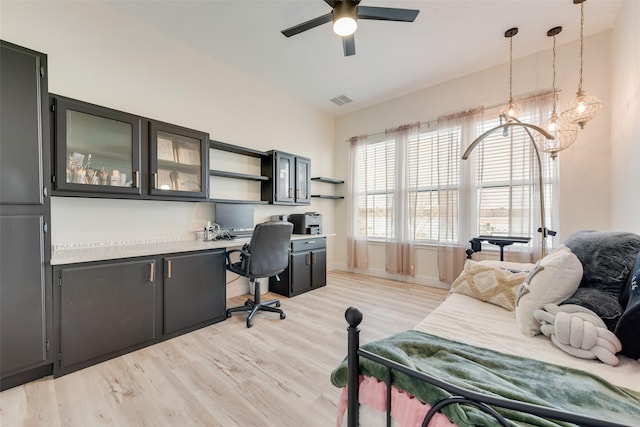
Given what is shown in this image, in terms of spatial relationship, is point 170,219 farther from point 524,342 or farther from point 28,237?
point 524,342

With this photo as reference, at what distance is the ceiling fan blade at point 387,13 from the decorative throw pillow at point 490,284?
2.02 metres

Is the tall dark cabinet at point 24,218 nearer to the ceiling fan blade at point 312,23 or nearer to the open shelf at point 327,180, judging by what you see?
the ceiling fan blade at point 312,23

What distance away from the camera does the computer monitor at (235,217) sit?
3.13 meters

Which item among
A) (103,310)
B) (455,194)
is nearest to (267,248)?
(103,310)

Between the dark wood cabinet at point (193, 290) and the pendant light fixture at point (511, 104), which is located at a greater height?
the pendant light fixture at point (511, 104)

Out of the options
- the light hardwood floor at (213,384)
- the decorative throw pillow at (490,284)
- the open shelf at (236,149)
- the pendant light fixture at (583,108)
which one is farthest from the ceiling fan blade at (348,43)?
the light hardwood floor at (213,384)

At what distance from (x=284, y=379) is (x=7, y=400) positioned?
165 cm

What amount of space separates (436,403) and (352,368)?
25cm

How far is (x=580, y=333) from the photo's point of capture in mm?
1027

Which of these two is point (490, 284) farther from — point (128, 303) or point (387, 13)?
point (128, 303)

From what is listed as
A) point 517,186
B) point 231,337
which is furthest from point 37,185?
point 517,186

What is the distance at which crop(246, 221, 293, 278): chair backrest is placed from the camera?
2537 mm

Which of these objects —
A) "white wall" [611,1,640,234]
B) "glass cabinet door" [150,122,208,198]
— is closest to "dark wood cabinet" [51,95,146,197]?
"glass cabinet door" [150,122,208,198]

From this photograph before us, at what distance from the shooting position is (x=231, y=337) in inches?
90.3
